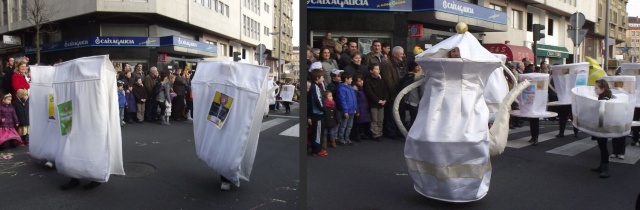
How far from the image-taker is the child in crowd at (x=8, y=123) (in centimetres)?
88

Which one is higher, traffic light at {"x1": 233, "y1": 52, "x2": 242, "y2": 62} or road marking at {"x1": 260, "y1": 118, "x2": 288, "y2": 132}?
traffic light at {"x1": 233, "y1": 52, "x2": 242, "y2": 62}

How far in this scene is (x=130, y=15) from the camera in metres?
0.93

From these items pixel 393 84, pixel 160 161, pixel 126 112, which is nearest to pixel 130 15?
pixel 126 112

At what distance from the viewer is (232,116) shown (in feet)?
4.91

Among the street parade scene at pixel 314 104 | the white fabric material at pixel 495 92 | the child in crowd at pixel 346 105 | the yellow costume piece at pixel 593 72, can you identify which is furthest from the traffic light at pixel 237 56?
the yellow costume piece at pixel 593 72

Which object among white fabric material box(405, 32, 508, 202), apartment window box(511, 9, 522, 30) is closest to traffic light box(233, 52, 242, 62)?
white fabric material box(405, 32, 508, 202)

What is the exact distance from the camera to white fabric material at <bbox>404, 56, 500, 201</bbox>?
157cm

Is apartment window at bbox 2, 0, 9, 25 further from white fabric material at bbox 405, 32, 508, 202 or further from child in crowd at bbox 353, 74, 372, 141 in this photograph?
child in crowd at bbox 353, 74, 372, 141

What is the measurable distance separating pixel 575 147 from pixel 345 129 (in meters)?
0.93

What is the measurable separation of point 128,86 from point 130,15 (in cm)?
21

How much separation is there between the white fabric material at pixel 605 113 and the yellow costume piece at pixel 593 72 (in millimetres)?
26

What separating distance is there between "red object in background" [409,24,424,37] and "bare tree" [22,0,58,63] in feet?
2.84

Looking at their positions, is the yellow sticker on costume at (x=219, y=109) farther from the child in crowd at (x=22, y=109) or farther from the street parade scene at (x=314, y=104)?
the child in crowd at (x=22, y=109)

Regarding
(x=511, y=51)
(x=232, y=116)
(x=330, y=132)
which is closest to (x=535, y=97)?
(x=511, y=51)
